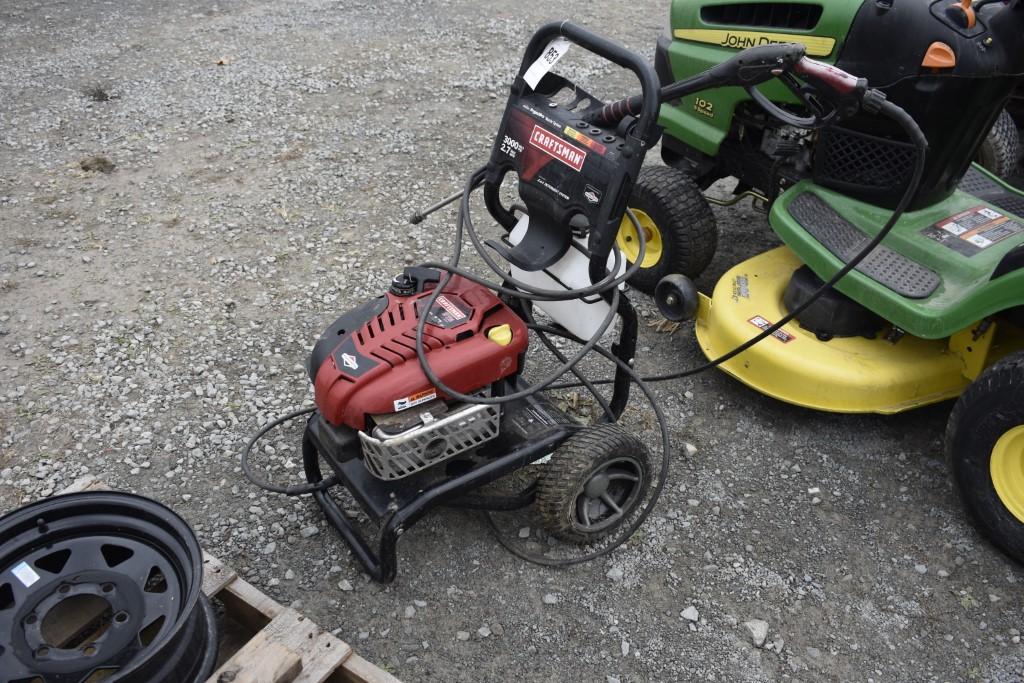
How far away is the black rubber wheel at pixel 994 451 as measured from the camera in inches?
86.7

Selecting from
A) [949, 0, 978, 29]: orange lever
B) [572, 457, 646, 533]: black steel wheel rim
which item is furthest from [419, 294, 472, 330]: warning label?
[949, 0, 978, 29]: orange lever

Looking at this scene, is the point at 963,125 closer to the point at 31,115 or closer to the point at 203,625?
the point at 203,625

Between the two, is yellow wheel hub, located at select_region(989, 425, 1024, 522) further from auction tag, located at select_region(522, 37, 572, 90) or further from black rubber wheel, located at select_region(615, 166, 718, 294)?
auction tag, located at select_region(522, 37, 572, 90)

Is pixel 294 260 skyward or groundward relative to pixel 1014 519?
groundward

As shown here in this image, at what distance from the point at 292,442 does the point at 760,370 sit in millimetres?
1530

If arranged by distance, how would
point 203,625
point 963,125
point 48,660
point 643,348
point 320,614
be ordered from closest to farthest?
1. point 48,660
2. point 203,625
3. point 320,614
4. point 963,125
5. point 643,348

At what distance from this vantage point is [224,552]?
232 centimetres

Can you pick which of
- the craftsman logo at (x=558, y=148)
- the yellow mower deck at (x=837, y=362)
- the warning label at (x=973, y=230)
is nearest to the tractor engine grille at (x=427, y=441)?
the craftsman logo at (x=558, y=148)

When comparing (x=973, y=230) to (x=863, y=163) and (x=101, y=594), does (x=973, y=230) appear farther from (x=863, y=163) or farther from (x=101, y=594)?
(x=101, y=594)

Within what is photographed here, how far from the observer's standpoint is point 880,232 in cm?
223

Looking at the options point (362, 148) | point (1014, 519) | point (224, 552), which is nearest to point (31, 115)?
point (362, 148)

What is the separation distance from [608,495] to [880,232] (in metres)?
1.03

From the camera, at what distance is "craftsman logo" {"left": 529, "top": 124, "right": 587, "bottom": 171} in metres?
1.98

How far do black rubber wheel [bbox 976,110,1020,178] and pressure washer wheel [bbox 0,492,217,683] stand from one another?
3417 millimetres
